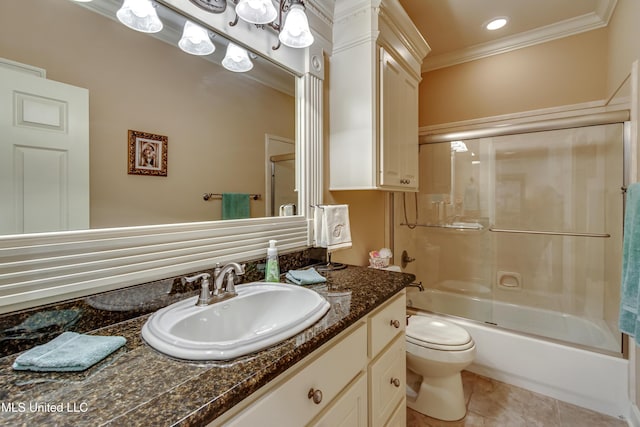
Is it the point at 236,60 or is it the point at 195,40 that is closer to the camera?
the point at 195,40

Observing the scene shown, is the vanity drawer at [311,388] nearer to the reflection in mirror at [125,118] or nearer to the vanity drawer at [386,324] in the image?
the vanity drawer at [386,324]

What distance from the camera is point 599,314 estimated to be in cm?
206

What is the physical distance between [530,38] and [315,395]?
9.59 feet

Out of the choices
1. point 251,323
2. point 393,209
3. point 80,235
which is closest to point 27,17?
point 80,235

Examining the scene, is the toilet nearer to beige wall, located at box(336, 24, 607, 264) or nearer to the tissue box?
the tissue box

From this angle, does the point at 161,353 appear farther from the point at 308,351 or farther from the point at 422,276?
the point at 422,276

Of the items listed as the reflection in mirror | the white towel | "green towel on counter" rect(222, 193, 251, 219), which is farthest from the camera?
the white towel

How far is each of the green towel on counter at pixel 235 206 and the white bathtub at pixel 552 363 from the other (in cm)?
187

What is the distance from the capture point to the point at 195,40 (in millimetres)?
1077

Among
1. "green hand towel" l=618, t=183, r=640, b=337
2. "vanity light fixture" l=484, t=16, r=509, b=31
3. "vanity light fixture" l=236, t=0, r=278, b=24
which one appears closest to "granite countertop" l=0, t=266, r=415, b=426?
"vanity light fixture" l=236, t=0, r=278, b=24

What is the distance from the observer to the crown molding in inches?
77.8

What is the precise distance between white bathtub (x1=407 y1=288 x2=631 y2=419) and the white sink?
1.67 m

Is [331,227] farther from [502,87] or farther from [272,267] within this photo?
[502,87]

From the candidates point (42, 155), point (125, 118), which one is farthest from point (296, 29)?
point (42, 155)
